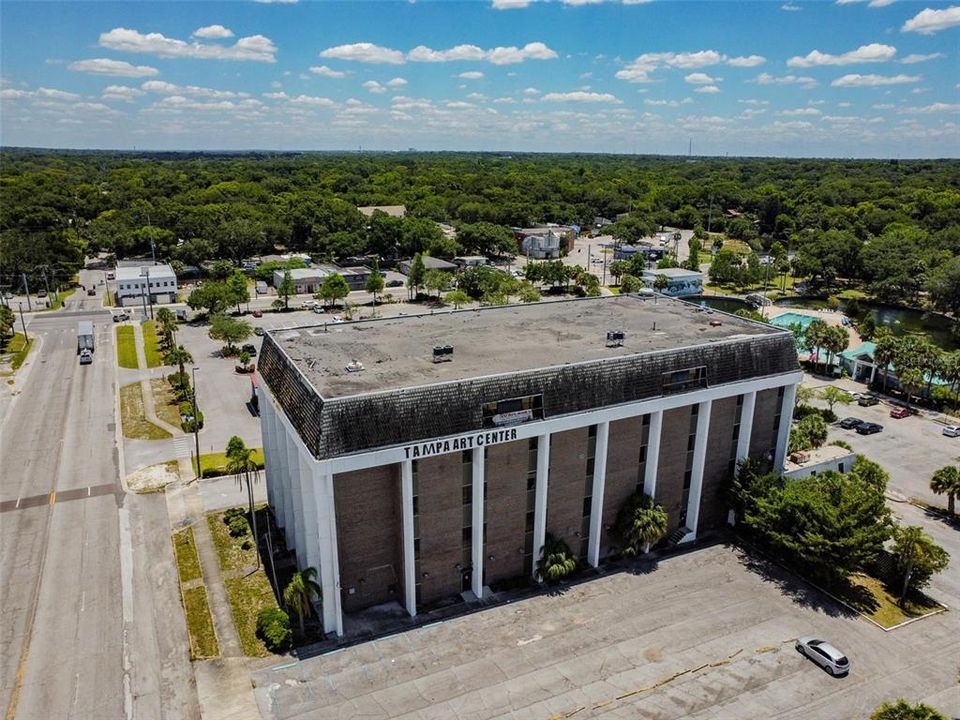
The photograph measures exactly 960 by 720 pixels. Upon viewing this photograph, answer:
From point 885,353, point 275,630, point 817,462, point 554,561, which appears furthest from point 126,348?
point 885,353

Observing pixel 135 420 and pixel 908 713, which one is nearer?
pixel 908 713

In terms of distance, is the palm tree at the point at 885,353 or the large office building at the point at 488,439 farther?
the palm tree at the point at 885,353

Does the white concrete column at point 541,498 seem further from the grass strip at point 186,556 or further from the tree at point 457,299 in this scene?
the tree at point 457,299

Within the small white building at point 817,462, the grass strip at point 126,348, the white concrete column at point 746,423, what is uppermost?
the white concrete column at point 746,423

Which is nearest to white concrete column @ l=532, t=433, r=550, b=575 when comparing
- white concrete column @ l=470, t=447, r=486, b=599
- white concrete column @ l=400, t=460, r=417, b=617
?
white concrete column @ l=470, t=447, r=486, b=599

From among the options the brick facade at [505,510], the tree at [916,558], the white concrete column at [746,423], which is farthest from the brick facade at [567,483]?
the tree at [916,558]

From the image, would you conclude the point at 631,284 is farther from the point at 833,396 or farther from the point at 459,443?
the point at 459,443

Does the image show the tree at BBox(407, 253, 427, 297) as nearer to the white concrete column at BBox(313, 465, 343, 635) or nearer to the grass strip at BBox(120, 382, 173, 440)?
the grass strip at BBox(120, 382, 173, 440)
